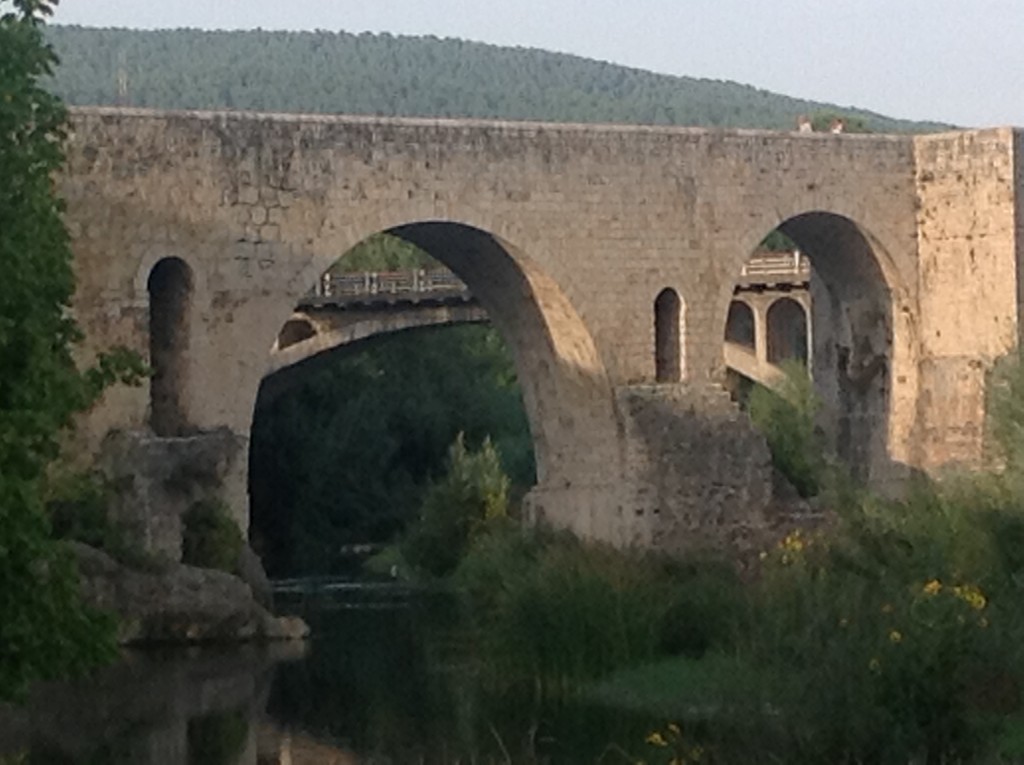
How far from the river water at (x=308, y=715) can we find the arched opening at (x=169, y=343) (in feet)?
6.83

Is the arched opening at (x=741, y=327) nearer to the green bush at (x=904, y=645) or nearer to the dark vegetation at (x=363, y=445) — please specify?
the dark vegetation at (x=363, y=445)

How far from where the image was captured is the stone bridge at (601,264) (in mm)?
20078

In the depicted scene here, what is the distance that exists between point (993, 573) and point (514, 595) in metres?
3.40

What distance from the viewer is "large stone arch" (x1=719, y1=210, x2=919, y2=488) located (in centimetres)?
2484

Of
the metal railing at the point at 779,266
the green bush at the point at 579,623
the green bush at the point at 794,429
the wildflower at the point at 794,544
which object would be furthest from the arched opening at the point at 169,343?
the metal railing at the point at 779,266

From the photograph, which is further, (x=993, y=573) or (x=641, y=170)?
(x=641, y=170)

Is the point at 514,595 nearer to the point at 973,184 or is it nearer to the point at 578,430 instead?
the point at 578,430

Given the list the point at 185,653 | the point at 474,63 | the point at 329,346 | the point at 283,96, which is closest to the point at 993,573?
the point at 185,653

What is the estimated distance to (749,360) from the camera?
119 feet

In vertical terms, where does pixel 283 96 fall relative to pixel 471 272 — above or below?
above

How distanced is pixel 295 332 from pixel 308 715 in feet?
51.3

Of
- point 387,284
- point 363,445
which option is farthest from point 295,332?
point 363,445

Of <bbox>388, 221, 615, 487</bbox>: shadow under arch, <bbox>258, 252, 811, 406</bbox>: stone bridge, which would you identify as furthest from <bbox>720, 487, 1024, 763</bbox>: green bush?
<bbox>258, 252, 811, 406</bbox>: stone bridge

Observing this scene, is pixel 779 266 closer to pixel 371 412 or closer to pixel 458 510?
pixel 371 412
